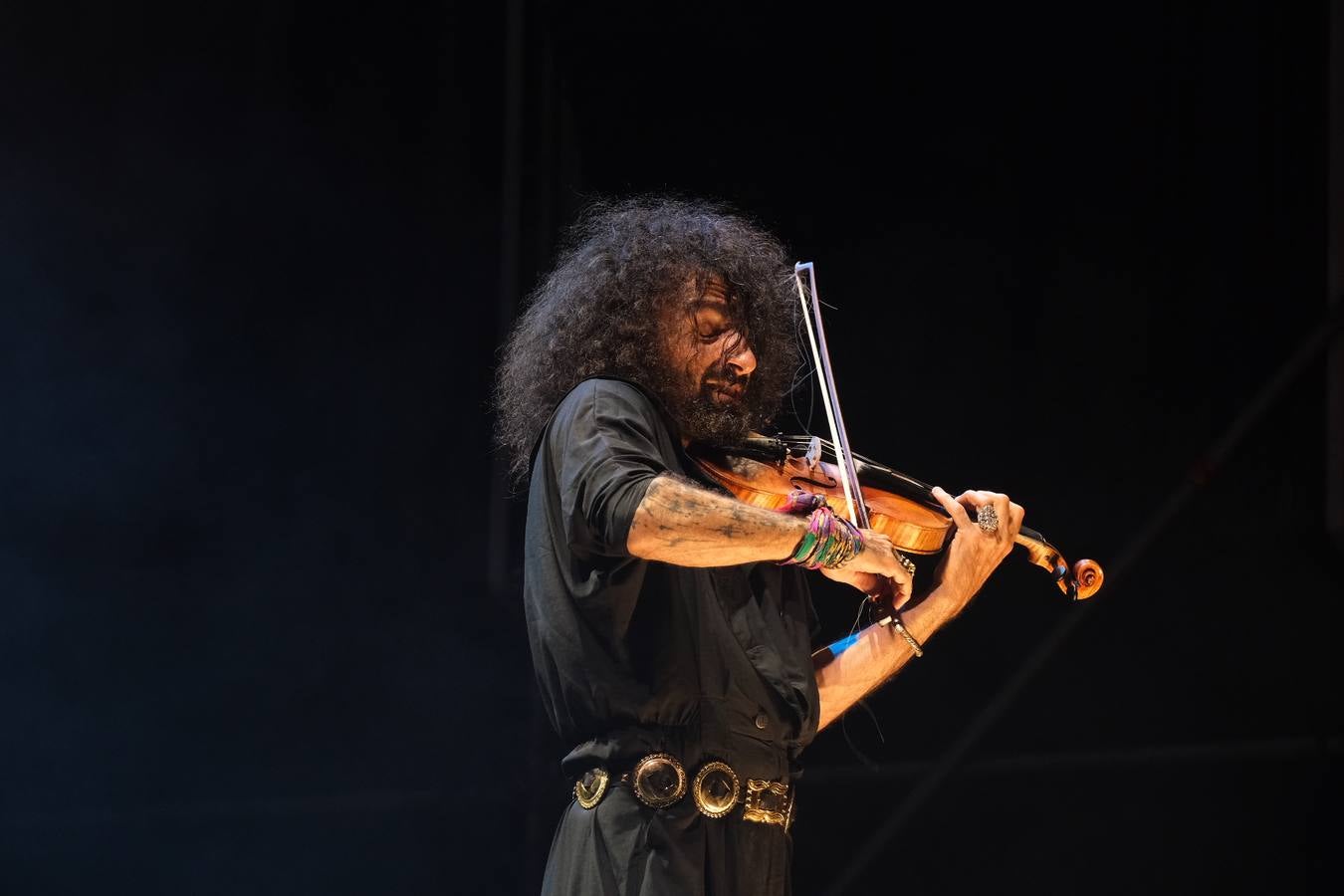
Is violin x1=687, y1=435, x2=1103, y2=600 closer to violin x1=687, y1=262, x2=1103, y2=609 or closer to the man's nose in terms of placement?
violin x1=687, y1=262, x2=1103, y2=609

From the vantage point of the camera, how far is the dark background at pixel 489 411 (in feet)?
10.0

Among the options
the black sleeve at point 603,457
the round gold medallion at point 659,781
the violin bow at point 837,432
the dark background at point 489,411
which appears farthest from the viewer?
the dark background at point 489,411

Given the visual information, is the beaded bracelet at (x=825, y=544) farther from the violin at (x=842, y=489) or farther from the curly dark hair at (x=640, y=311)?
the curly dark hair at (x=640, y=311)

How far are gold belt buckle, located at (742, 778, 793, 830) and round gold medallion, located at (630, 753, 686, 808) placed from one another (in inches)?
4.6

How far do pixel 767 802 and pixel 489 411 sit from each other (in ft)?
5.94

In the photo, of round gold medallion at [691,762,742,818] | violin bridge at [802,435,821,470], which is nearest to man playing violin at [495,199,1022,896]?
round gold medallion at [691,762,742,818]

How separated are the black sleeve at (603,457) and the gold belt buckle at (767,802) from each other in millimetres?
421

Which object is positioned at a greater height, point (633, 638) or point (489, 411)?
point (489, 411)

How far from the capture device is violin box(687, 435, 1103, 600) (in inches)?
83.4

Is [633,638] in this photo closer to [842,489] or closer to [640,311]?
[842,489]

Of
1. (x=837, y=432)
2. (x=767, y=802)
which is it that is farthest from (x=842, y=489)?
(x=767, y=802)

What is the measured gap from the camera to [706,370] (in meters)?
2.18

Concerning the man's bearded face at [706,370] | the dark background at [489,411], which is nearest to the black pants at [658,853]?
the man's bearded face at [706,370]

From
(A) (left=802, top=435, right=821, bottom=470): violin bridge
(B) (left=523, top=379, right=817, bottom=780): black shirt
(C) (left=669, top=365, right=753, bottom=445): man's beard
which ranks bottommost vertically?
(B) (left=523, top=379, right=817, bottom=780): black shirt
